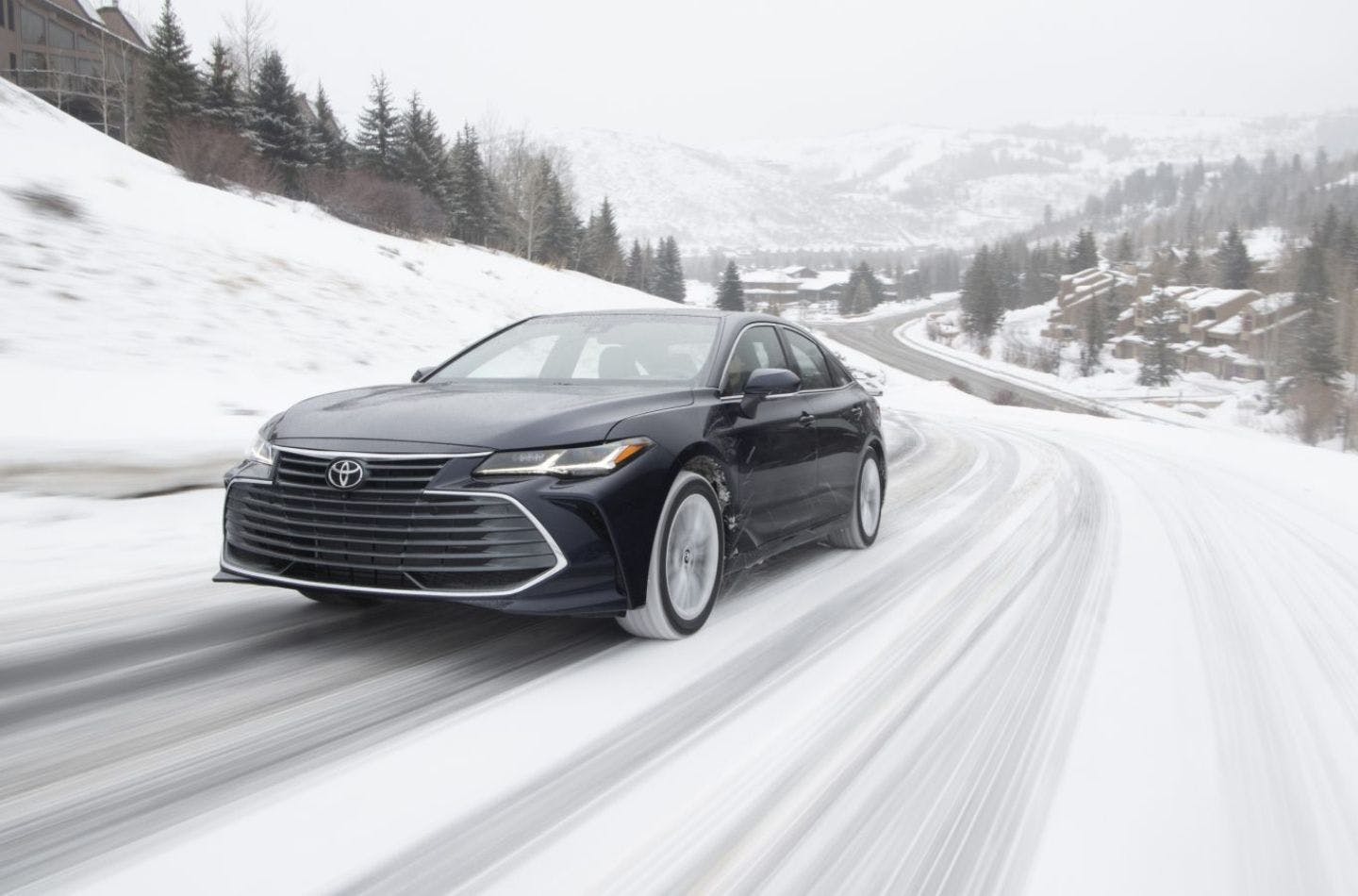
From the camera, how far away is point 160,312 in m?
11.3

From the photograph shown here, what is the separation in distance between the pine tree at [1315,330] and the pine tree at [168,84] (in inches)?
2444

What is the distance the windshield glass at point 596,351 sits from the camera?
15.6 ft

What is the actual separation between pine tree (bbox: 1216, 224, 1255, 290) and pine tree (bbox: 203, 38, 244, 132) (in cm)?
10813

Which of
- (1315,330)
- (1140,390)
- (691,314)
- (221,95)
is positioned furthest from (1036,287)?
(691,314)

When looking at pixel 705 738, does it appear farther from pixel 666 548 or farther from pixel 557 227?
pixel 557 227

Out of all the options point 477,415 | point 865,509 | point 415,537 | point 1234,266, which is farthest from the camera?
point 1234,266

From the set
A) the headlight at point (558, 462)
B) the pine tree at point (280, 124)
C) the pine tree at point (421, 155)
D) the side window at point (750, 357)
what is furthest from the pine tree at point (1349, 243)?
the headlight at point (558, 462)

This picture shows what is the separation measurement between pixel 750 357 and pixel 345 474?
88.6 inches

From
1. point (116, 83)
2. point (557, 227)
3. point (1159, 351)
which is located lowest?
point (1159, 351)

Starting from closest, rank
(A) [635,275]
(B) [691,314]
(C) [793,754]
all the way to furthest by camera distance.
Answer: (C) [793,754] → (B) [691,314] → (A) [635,275]

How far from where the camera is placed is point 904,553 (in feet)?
20.3

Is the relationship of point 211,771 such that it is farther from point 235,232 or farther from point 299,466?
point 235,232

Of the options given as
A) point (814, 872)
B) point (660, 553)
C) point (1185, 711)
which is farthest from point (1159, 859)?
point (660, 553)

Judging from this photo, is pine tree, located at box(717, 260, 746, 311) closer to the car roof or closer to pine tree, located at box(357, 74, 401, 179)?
pine tree, located at box(357, 74, 401, 179)
